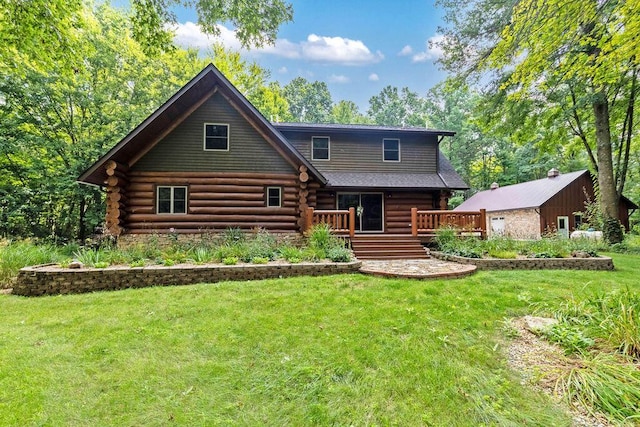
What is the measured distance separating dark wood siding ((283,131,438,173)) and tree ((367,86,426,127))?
29.7 meters

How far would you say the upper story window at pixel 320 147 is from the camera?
14.3 m

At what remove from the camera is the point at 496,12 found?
1284 cm

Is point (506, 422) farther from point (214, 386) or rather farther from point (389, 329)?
point (214, 386)

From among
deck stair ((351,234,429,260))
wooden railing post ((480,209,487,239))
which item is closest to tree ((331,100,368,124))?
wooden railing post ((480,209,487,239))

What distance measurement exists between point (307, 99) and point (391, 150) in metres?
31.8

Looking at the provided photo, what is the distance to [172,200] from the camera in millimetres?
10805

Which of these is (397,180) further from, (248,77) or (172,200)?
(248,77)

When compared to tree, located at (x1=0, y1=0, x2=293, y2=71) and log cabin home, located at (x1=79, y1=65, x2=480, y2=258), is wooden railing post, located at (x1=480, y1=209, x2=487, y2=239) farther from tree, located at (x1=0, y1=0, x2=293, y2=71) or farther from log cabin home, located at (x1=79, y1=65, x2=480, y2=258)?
tree, located at (x1=0, y1=0, x2=293, y2=71)

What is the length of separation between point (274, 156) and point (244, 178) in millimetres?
1421

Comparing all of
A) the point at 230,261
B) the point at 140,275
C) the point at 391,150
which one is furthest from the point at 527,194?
the point at 140,275

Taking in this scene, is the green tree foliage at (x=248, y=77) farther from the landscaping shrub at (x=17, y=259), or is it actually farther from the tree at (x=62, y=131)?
the landscaping shrub at (x=17, y=259)

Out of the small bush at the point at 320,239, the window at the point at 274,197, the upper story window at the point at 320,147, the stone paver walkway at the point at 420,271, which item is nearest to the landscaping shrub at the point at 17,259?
the window at the point at 274,197

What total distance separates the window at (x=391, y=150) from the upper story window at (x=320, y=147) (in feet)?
9.33

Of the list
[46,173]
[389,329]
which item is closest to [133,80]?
[46,173]
